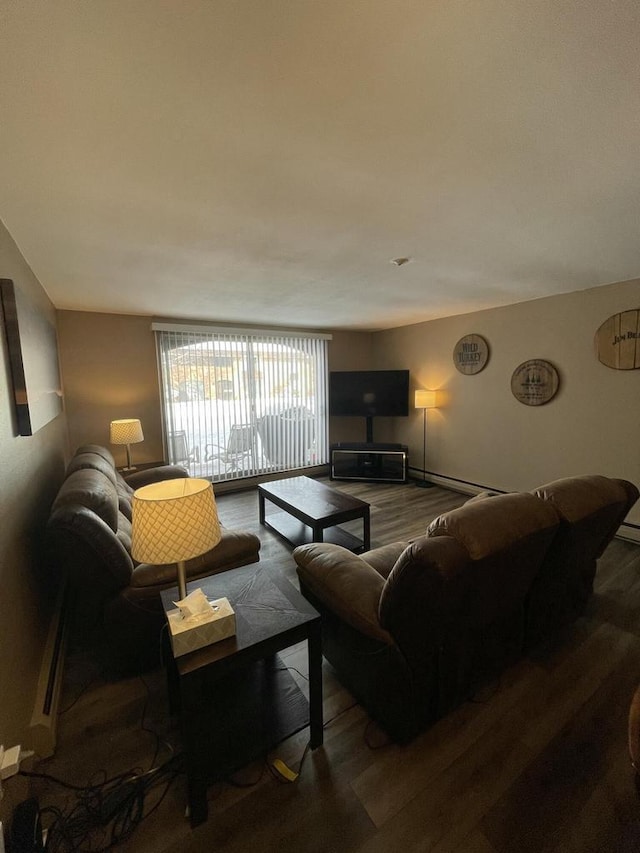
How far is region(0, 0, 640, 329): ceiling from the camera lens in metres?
0.78

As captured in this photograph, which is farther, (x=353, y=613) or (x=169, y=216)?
(x=169, y=216)

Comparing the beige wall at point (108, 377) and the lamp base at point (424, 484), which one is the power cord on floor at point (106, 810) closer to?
the beige wall at point (108, 377)

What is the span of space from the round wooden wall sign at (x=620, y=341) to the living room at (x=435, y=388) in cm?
7

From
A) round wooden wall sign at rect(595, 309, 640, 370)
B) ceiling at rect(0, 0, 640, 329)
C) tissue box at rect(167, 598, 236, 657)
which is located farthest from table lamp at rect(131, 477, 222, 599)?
round wooden wall sign at rect(595, 309, 640, 370)

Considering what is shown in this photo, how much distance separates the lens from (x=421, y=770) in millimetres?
1298

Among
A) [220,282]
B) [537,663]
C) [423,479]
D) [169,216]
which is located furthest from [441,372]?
[169,216]

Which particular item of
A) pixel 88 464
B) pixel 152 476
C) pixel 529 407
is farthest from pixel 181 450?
pixel 529 407

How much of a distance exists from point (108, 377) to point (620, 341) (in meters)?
5.22

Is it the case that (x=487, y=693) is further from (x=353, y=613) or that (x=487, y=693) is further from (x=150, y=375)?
(x=150, y=375)

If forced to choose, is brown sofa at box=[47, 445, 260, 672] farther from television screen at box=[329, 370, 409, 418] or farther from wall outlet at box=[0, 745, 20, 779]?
television screen at box=[329, 370, 409, 418]

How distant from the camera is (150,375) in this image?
4156 millimetres

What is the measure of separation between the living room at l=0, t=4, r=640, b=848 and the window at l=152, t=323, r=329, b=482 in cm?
21

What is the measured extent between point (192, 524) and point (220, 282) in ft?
7.31

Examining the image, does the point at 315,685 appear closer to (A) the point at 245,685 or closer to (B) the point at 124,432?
(A) the point at 245,685
